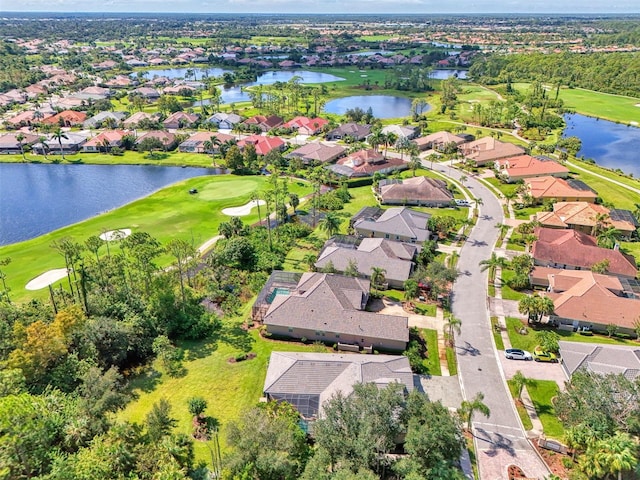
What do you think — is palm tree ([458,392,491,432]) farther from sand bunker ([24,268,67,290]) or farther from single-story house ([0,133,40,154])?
single-story house ([0,133,40,154])

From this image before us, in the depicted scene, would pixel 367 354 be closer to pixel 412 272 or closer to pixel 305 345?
pixel 305 345

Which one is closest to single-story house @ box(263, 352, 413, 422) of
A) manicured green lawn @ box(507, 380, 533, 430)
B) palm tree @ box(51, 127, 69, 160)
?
manicured green lawn @ box(507, 380, 533, 430)

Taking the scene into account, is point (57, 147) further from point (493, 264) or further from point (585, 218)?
point (585, 218)

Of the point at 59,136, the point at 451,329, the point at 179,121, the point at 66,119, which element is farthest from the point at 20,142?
the point at 451,329

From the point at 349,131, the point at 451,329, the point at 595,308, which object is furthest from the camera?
the point at 349,131

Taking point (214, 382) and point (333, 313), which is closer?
point (214, 382)

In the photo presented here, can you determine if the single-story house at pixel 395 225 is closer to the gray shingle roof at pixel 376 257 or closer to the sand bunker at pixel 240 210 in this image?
the gray shingle roof at pixel 376 257

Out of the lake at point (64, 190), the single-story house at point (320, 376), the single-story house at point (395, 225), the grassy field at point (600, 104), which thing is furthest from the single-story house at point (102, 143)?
the grassy field at point (600, 104)
